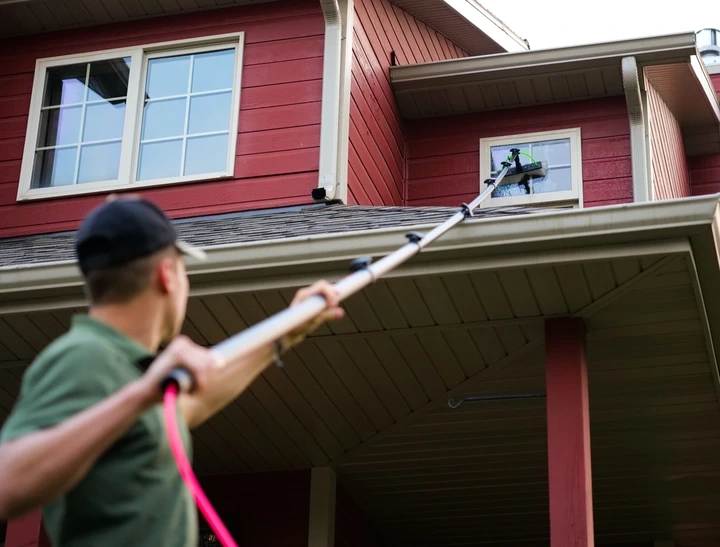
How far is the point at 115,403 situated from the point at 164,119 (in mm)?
6028

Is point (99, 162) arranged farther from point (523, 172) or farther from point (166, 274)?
point (166, 274)

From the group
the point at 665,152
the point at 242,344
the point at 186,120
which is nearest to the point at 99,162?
the point at 186,120

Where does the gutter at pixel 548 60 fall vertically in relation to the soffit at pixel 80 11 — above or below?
below

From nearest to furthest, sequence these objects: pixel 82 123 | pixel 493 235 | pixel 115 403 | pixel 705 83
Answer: pixel 115 403 → pixel 493 235 → pixel 82 123 → pixel 705 83

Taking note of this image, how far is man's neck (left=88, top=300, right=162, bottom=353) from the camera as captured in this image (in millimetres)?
2021

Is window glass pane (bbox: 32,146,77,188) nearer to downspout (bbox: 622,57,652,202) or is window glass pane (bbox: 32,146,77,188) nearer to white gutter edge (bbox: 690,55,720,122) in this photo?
downspout (bbox: 622,57,652,202)

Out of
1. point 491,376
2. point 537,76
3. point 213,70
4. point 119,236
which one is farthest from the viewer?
point 537,76

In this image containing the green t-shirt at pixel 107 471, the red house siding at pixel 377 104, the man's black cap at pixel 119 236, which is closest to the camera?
the green t-shirt at pixel 107 471

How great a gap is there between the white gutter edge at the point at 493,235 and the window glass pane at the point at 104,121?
2.19m

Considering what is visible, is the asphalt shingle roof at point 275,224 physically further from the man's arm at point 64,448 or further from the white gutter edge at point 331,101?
the man's arm at point 64,448

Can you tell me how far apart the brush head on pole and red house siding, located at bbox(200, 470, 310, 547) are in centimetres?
241

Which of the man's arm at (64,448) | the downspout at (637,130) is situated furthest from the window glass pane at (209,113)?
the man's arm at (64,448)

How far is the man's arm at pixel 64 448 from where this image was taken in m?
1.63

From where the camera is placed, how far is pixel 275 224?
20.1 feet
